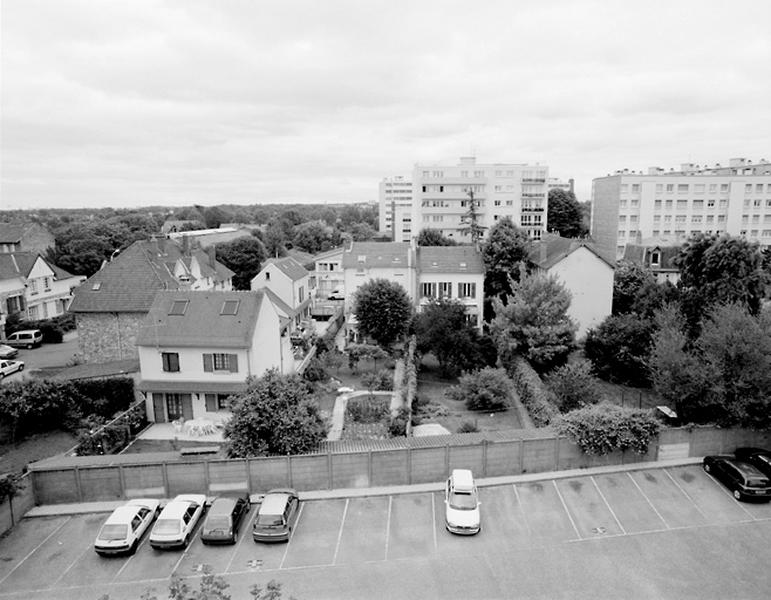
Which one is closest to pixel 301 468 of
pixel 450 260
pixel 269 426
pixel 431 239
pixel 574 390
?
pixel 269 426

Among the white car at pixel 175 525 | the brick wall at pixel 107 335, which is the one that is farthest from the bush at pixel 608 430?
the brick wall at pixel 107 335

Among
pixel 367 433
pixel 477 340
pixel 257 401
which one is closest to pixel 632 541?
pixel 367 433

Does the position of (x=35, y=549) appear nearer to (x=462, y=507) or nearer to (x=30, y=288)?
(x=462, y=507)

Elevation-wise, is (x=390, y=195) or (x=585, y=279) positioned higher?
(x=390, y=195)

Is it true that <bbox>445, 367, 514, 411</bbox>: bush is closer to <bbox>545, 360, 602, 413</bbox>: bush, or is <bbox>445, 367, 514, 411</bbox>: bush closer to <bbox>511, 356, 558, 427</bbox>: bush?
<bbox>511, 356, 558, 427</bbox>: bush

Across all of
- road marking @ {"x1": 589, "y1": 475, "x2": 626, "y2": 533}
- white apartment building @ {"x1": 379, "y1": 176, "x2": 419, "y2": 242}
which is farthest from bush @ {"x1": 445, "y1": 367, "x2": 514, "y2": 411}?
white apartment building @ {"x1": 379, "y1": 176, "x2": 419, "y2": 242}

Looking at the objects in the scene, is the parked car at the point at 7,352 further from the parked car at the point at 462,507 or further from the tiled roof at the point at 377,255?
A: the parked car at the point at 462,507
